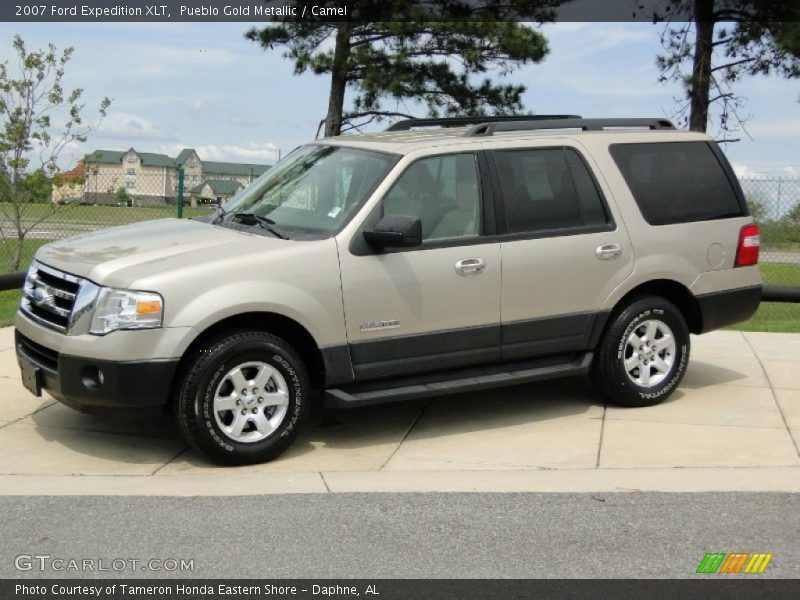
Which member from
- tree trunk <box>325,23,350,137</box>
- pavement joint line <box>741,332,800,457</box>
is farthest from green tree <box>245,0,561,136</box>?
pavement joint line <box>741,332,800,457</box>

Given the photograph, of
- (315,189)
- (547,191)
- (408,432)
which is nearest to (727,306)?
(547,191)

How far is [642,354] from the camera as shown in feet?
25.9

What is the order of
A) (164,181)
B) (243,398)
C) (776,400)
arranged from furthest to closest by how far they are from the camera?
(164,181) < (776,400) < (243,398)

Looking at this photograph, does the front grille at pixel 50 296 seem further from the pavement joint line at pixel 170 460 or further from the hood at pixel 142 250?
the pavement joint line at pixel 170 460

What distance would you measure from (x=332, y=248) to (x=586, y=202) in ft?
6.70

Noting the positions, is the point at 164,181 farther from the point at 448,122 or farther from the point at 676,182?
the point at 676,182

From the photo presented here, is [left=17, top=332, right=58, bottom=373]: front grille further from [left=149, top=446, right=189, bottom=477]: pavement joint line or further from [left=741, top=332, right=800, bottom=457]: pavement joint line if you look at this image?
[left=741, top=332, right=800, bottom=457]: pavement joint line

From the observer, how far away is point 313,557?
16.1ft

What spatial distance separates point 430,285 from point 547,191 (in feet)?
4.01

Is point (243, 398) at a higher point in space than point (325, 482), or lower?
higher

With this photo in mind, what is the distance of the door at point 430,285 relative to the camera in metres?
6.73

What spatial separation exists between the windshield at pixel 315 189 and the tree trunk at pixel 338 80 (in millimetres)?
13558

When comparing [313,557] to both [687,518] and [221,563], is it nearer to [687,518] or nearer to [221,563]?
[221,563]
